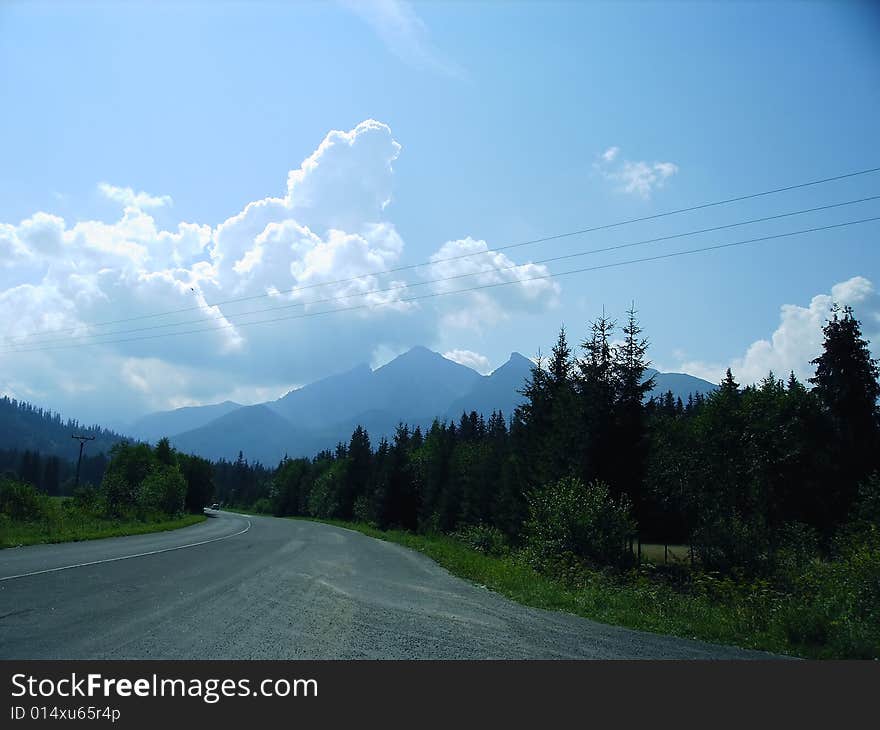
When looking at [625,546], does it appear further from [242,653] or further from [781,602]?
[242,653]

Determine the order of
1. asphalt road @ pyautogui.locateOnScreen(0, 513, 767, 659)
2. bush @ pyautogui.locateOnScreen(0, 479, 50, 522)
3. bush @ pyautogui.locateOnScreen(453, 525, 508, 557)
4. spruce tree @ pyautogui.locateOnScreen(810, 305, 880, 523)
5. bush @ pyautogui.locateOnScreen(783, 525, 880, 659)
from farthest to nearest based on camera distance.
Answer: spruce tree @ pyautogui.locateOnScreen(810, 305, 880, 523)
bush @ pyautogui.locateOnScreen(0, 479, 50, 522)
bush @ pyautogui.locateOnScreen(453, 525, 508, 557)
bush @ pyautogui.locateOnScreen(783, 525, 880, 659)
asphalt road @ pyautogui.locateOnScreen(0, 513, 767, 659)

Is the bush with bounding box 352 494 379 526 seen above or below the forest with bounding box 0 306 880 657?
below

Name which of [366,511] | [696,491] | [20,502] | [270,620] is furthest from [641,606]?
[366,511]

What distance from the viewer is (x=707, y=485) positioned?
3459 cm

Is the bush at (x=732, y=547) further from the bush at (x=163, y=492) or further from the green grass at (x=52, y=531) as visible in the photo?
the bush at (x=163, y=492)

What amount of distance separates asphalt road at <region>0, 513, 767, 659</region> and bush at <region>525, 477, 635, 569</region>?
19.1 feet

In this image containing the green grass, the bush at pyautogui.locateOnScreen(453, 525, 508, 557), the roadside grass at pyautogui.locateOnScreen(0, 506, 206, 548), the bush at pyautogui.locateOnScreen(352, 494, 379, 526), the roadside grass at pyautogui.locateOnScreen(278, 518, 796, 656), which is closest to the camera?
the roadside grass at pyautogui.locateOnScreen(278, 518, 796, 656)

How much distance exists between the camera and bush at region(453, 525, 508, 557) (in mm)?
31334

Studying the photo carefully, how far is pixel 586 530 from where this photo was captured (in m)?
21.2

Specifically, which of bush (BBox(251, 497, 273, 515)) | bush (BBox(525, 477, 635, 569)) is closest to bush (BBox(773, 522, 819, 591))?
bush (BBox(525, 477, 635, 569))

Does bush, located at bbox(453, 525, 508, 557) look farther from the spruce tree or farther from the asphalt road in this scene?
the spruce tree

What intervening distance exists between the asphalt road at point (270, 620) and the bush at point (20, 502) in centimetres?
1801
